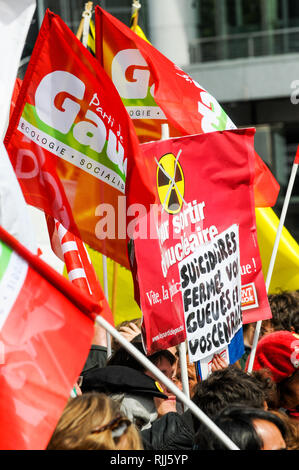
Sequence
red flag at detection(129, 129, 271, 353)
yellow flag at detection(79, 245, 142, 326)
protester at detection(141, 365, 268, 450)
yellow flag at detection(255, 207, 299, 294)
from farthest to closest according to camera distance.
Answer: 1. yellow flag at detection(79, 245, 142, 326)
2. yellow flag at detection(255, 207, 299, 294)
3. red flag at detection(129, 129, 271, 353)
4. protester at detection(141, 365, 268, 450)

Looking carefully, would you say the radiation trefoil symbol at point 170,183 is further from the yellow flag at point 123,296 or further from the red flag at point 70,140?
the yellow flag at point 123,296

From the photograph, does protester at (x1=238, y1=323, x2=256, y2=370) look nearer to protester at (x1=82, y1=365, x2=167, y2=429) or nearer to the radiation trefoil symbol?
the radiation trefoil symbol

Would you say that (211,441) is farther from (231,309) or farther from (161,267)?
(231,309)

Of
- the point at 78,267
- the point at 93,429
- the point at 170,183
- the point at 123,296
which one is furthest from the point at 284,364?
the point at 123,296

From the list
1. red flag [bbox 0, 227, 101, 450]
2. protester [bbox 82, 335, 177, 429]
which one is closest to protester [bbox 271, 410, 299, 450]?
protester [bbox 82, 335, 177, 429]

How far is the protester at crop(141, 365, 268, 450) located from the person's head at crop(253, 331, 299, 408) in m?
0.41

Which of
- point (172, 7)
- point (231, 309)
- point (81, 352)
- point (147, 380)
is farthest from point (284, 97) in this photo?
point (81, 352)

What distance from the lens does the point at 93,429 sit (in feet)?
7.54

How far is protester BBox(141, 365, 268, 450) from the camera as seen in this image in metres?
3.04

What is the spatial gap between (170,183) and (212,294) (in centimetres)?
55

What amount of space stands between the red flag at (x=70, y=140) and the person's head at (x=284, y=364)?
0.78 meters

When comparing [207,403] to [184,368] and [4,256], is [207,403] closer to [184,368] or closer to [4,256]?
[184,368]
